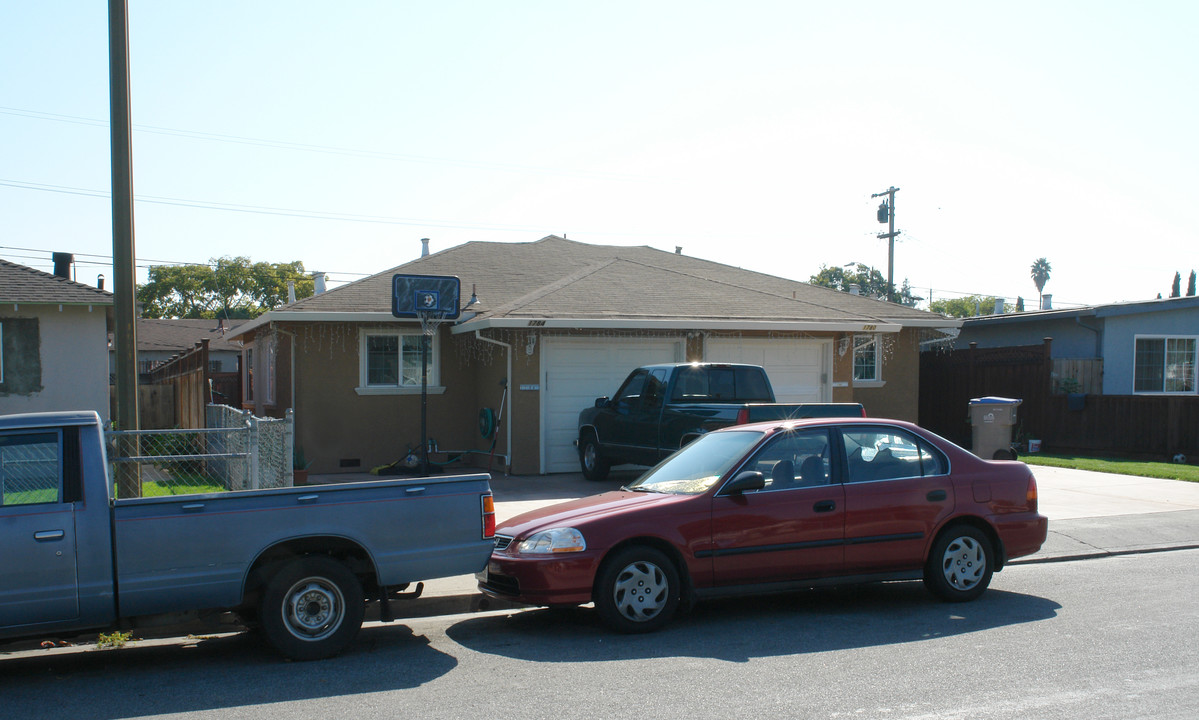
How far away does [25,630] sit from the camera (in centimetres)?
562

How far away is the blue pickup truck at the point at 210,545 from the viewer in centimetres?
570

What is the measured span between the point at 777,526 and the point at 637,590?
1.20m

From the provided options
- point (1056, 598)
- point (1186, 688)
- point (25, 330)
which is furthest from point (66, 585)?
point (25, 330)

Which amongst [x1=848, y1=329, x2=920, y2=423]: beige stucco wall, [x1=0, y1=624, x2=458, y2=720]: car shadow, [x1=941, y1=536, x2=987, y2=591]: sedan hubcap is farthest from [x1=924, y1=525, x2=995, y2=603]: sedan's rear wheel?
[x1=848, y1=329, x2=920, y2=423]: beige stucco wall

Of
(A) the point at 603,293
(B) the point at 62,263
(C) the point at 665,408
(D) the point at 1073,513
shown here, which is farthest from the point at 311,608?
(B) the point at 62,263

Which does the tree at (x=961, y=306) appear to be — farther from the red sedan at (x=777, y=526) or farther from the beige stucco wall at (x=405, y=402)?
the red sedan at (x=777, y=526)

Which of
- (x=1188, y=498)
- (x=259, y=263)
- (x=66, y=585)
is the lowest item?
(x=1188, y=498)

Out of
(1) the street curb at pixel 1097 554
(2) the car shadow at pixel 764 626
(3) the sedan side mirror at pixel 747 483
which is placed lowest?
(1) the street curb at pixel 1097 554

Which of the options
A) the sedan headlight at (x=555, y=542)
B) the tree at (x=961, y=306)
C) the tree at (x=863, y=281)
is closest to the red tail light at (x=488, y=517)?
the sedan headlight at (x=555, y=542)

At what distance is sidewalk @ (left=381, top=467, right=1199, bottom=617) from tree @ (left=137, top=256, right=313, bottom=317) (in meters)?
70.1

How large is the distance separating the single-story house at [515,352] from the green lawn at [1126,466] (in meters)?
4.24

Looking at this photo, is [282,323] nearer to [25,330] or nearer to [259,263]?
[25,330]

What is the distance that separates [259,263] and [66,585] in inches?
3174

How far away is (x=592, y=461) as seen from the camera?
1519 cm
